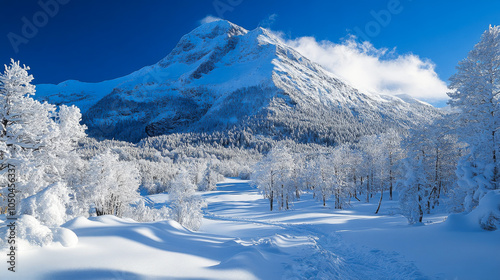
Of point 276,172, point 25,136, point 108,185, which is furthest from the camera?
point 276,172

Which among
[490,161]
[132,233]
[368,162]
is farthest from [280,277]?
[368,162]

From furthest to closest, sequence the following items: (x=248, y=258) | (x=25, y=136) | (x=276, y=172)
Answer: (x=276, y=172), (x=25, y=136), (x=248, y=258)

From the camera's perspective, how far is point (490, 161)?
13047 millimetres

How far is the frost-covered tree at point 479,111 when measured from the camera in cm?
1270

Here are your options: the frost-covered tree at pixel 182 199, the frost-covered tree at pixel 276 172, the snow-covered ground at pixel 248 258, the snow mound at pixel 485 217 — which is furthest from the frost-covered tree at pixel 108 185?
the snow mound at pixel 485 217

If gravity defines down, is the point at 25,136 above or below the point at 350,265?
above

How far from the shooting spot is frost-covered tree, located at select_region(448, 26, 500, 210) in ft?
41.7

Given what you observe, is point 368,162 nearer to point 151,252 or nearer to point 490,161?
point 490,161

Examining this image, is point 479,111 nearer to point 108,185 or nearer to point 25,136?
point 25,136

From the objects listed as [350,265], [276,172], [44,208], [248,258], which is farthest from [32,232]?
[276,172]

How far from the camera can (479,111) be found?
15.0 metres

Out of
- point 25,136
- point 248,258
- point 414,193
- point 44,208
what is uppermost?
point 25,136

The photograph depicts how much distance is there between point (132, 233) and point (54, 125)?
11698 millimetres

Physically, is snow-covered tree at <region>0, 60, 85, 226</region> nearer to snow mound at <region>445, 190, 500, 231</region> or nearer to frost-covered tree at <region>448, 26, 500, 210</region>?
snow mound at <region>445, 190, 500, 231</region>
